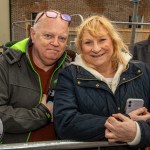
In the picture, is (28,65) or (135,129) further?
(28,65)

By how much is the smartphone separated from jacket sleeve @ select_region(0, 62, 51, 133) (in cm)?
59

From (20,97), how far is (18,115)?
16 centimetres

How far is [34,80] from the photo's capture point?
2160mm

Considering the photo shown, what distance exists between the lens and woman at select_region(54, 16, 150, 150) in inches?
67.7

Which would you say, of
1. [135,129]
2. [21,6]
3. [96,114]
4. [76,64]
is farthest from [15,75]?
[21,6]

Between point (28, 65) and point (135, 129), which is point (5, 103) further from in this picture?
point (135, 129)

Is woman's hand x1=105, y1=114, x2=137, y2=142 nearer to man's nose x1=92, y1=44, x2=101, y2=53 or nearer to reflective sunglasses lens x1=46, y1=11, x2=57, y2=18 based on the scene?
man's nose x1=92, y1=44, x2=101, y2=53

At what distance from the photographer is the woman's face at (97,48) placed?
1.90 m

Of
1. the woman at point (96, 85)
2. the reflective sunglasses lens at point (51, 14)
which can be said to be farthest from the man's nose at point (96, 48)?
the reflective sunglasses lens at point (51, 14)

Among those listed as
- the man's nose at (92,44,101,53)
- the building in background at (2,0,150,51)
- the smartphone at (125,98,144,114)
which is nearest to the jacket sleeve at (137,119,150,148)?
the smartphone at (125,98,144,114)

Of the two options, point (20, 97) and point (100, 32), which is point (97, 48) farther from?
point (20, 97)

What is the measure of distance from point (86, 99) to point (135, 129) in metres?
0.39

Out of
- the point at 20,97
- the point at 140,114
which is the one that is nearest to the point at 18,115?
the point at 20,97

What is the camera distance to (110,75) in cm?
197
